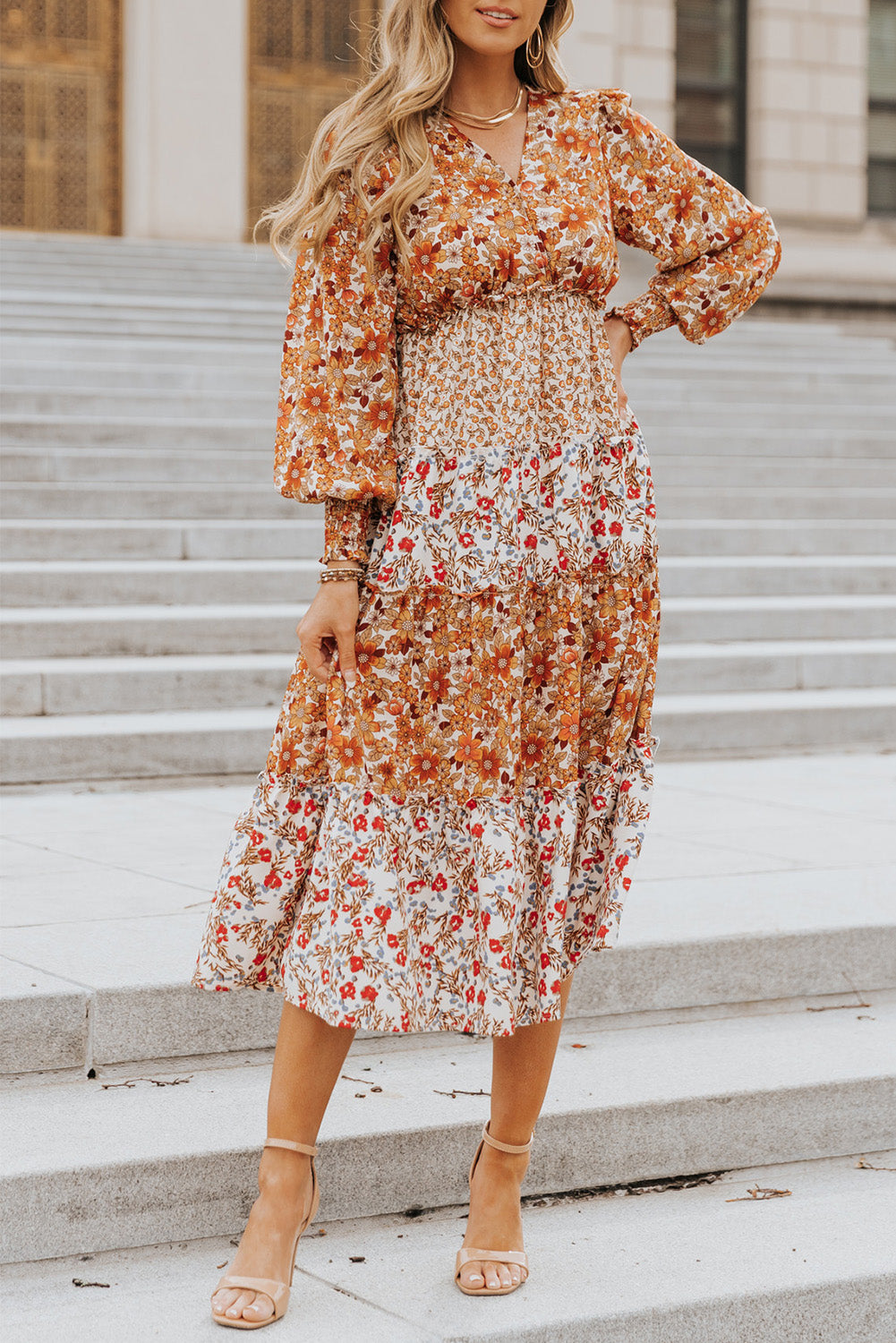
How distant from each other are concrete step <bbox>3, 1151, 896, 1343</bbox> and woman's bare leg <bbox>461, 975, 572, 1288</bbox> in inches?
2.8

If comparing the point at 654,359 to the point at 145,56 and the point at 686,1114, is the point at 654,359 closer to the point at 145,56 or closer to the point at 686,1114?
the point at 145,56

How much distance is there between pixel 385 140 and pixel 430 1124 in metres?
1.63

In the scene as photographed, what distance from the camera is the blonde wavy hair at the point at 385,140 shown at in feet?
7.74

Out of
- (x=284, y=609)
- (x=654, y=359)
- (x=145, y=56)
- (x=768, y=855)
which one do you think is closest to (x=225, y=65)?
(x=145, y=56)

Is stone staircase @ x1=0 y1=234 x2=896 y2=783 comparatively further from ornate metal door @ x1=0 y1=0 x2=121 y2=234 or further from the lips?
ornate metal door @ x1=0 y1=0 x2=121 y2=234

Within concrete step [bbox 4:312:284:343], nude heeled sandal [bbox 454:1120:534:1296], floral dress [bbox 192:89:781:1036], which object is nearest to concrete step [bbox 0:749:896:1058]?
floral dress [bbox 192:89:781:1036]

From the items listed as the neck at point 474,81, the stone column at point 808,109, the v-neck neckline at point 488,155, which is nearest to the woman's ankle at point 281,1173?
the v-neck neckline at point 488,155

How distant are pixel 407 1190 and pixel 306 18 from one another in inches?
587

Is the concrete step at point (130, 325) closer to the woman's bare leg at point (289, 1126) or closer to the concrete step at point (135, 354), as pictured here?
the concrete step at point (135, 354)

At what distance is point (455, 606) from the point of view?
2416 mm

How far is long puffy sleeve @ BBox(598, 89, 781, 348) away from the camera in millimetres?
2584

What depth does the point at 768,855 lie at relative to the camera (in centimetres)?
438

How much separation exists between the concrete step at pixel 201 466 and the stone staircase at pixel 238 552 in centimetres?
1

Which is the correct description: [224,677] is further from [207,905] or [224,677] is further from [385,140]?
[385,140]
